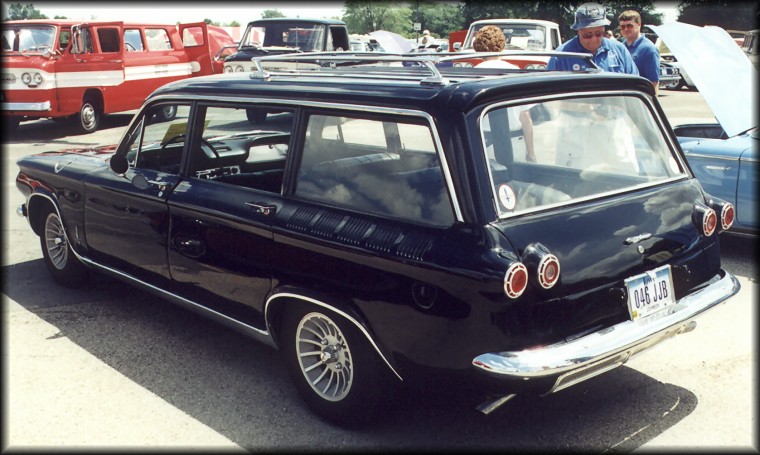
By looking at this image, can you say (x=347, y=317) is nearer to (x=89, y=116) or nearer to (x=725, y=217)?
(x=725, y=217)

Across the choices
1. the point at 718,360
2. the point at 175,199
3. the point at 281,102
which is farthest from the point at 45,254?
the point at 718,360

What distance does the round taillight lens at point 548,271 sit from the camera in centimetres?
299

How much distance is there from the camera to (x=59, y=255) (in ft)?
18.7

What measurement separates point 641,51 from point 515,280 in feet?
15.9

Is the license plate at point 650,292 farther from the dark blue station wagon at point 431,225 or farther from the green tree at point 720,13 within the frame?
the green tree at point 720,13

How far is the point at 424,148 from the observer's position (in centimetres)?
342

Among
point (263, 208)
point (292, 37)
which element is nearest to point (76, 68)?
point (292, 37)

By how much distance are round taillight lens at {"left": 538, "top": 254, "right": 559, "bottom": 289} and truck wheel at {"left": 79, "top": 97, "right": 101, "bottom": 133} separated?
13.3 metres

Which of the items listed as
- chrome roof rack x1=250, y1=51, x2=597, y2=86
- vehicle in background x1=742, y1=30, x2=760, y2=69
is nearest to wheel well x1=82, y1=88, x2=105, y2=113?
chrome roof rack x1=250, y1=51, x2=597, y2=86

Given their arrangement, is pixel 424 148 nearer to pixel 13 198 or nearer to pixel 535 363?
pixel 535 363

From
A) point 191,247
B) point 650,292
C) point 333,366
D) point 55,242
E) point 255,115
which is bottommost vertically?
point 55,242

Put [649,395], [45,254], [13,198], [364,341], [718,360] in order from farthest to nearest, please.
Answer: [13,198]
[45,254]
[718,360]
[649,395]
[364,341]

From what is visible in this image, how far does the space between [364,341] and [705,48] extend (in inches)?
153

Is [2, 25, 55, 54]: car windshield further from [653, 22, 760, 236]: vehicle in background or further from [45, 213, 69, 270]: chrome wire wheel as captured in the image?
[653, 22, 760, 236]: vehicle in background
